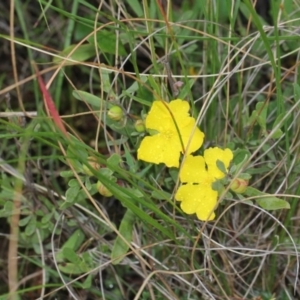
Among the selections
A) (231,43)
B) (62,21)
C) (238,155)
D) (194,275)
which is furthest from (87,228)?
(62,21)

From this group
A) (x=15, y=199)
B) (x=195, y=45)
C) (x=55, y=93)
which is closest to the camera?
(x=15, y=199)

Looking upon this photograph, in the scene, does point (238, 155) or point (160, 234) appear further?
point (160, 234)

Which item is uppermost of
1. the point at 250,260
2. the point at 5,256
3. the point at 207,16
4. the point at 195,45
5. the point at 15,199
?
the point at 207,16

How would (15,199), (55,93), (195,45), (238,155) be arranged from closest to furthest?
(238,155), (15,199), (195,45), (55,93)

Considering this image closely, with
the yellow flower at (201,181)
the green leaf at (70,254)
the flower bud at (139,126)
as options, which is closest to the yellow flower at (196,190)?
the yellow flower at (201,181)

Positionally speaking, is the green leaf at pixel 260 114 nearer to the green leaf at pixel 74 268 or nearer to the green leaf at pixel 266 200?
the green leaf at pixel 266 200

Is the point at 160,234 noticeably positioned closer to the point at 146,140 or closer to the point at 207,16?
the point at 146,140

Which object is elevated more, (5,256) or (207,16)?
(207,16)
